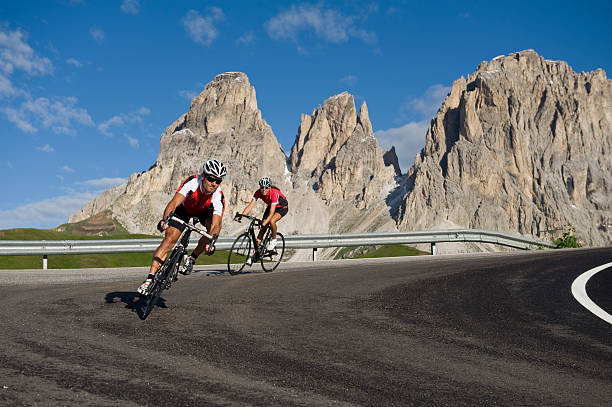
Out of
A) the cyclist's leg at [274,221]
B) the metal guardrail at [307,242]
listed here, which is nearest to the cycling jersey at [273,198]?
the cyclist's leg at [274,221]

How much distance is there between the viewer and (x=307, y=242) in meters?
18.7

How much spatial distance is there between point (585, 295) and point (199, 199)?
5857mm

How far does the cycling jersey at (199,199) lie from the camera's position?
284 inches

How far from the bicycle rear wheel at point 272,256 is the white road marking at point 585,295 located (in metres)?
6.91

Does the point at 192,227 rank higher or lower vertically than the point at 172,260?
higher

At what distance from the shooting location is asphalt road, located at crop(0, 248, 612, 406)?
3199 millimetres

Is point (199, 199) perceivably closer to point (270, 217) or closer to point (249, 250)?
point (270, 217)

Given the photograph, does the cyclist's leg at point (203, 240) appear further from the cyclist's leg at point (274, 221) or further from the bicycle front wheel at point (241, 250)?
the cyclist's leg at point (274, 221)

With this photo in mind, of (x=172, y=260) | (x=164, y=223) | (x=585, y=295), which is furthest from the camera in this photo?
(x=585, y=295)

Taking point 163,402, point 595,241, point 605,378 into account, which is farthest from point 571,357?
point 595,241

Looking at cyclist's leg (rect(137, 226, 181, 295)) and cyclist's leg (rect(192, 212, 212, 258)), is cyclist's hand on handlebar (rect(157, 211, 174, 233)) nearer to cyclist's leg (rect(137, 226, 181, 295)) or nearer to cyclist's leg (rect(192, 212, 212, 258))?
cyclist's leg (rect(137, 226, 181, 295))

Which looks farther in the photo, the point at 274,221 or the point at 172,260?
the point at 274,221

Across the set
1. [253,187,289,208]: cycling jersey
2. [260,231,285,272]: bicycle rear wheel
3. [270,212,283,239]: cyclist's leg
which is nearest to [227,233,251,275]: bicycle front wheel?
[260,231,285,272]: bicycle rear wheel

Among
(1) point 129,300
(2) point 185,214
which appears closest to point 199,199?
(2) point 185,214
